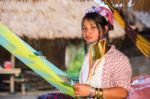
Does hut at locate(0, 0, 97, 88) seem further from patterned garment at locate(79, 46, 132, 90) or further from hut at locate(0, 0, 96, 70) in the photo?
patterned garment at locate(79, 46, 132, 90)

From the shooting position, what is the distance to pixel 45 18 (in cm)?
801

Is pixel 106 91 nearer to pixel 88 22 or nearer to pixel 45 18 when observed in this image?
pixel 88 22

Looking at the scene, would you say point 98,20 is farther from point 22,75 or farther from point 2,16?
point 22,75

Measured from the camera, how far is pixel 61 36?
8.39m

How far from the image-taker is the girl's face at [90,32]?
2279 mm

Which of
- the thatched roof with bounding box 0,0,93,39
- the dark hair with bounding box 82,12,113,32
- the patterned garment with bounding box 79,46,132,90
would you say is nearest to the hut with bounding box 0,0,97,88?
the thatched roof with bounding box 0,0,93,39

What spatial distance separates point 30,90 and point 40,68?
22.9 ft

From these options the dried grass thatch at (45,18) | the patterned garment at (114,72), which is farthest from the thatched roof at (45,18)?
the patterned garment at (114,72)

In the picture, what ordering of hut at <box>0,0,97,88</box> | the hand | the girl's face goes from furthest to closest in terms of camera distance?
hut at <box>0,0,97,88</box>, the girl's face, the hand

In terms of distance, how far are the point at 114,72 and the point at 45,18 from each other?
587cm

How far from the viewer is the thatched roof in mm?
7473

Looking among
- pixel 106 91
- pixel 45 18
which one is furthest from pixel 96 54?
pixel 45 18

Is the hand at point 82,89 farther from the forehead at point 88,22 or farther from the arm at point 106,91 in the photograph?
the forehead at point 88,22

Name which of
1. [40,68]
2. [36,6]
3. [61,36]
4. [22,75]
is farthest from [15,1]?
[40,68]
